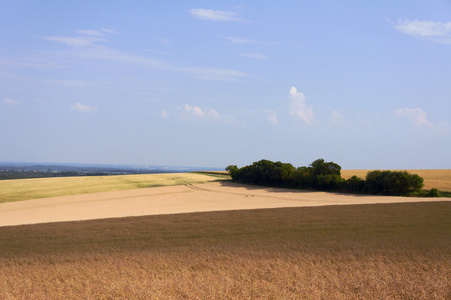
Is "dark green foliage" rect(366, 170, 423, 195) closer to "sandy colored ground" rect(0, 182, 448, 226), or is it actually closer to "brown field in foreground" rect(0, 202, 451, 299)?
"sandy colored ground" rect(0, 182, 448, 226)

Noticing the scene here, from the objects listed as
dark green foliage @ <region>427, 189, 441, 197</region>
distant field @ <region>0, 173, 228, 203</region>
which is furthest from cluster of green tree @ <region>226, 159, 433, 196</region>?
distant field @ <region>0, 173, 228, 203</region>

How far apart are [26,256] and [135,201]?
16018 mm

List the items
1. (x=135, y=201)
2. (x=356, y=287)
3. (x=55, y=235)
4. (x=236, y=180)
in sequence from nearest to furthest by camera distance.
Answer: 1. (x=356, y=287)
2. (x=55, y=235)
3. (x=135, y=201)
4. (x=236, y=180)

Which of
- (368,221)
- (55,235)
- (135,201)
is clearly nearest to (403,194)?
(368,221)

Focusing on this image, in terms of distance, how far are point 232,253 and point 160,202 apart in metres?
16.8

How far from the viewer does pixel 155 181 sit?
4238 cm

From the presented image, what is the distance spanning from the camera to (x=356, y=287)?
930 cm

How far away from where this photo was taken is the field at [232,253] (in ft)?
30.5

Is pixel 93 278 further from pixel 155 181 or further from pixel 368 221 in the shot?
pixel 155 181

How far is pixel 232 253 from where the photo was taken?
41.7ft

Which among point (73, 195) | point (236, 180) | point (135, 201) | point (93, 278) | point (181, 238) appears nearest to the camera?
point (93, 278)

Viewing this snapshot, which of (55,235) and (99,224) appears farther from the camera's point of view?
(99,224)

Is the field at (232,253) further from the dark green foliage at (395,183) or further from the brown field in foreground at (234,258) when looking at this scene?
the dark green foliage at (395,183)

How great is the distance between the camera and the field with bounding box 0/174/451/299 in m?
9.28
